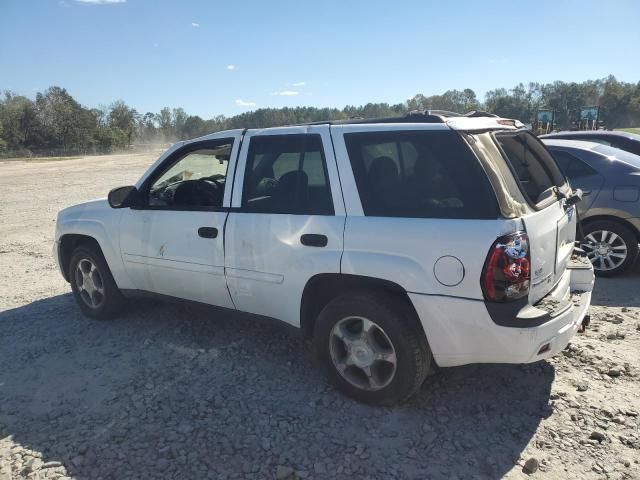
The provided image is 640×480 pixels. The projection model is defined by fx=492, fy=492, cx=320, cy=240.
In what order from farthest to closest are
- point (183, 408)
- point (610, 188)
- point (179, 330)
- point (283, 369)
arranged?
point (610, 188), point (179, 330), point (283, 369), point (183, 408)

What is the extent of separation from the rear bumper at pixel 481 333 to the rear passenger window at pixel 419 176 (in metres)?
0.53

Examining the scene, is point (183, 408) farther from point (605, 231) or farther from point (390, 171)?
point (605, 231)

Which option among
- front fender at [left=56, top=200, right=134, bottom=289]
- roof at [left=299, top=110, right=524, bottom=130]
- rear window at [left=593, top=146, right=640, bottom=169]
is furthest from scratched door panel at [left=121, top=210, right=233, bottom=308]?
rear window at [left=593, top=146, right=640, bottom=169]

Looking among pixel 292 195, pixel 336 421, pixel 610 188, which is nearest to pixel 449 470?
pixel 336 421

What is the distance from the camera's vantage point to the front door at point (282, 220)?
3.27 metres

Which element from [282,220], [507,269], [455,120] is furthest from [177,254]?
[507,269]

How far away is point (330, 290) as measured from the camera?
3.41 meters

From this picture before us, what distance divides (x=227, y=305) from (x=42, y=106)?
89700 mm

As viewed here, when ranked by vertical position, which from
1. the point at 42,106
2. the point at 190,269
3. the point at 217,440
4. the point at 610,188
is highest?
the point at 42,106

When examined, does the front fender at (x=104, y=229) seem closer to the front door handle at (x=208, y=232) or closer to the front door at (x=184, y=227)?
the front door at (x=184, y=227)

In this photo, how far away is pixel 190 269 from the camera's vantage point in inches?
158

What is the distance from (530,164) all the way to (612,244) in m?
3.02

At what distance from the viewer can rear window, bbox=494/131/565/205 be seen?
309 cm

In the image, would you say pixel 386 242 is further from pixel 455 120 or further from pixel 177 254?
pixel 177 254
